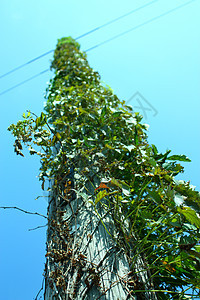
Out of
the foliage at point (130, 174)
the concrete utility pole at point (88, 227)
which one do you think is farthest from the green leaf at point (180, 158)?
the concrete utility pole at point (88, 227)

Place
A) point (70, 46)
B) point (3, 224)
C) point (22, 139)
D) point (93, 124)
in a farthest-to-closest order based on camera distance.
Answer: point (70, 46) < point (3, 224) < point (93, 124) < point (22, 139)

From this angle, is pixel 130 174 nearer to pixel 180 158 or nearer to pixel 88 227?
pixel 180 158

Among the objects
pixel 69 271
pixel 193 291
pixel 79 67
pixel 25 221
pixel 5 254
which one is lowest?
pixel 193 291

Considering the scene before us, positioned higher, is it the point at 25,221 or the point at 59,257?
the point at 25,221

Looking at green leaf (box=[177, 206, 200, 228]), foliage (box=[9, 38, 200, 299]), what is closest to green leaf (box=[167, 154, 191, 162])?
foliage (box=[9, 38, 200, 299])

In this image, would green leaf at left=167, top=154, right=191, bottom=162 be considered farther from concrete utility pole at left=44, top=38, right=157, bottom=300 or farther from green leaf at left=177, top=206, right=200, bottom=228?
green leaf at left=177, top=206, right=200, bottom=228

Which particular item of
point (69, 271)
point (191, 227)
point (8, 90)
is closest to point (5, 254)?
point (69, 271)

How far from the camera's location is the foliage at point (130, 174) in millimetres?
880

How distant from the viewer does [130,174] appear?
4.43 feet

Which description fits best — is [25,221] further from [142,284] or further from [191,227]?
[191,227]

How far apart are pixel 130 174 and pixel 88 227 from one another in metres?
0.43

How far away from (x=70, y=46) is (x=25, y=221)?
245cm

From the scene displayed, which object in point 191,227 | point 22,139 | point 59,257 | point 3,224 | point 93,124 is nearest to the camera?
point 191,227

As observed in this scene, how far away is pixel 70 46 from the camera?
327cm
